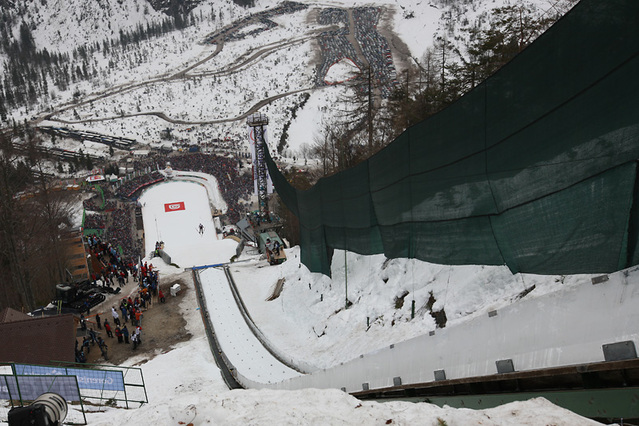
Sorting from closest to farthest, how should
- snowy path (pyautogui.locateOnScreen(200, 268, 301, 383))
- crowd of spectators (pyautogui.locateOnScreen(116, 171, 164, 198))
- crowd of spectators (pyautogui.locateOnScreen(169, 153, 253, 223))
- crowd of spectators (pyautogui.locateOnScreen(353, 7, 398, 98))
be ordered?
snowy path (pyautogui.locateOnScreen(200, 268, 301, 383)) < crowd of spectators (pyautogui.locateOnScreen(169, 153, 253, 223)) < crowd of spectators (pyautogui.locateOnScreen(116, 171, 164, 198)) < crowd of spectators (pyautogui.locateOnScreen(353, 7, 398, 98))

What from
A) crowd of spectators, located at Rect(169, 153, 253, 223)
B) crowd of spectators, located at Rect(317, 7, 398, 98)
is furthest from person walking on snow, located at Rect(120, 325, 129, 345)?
crowd of spectators, located at Rect(317, 7, 398, 98)

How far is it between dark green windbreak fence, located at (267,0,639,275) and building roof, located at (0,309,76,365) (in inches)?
439

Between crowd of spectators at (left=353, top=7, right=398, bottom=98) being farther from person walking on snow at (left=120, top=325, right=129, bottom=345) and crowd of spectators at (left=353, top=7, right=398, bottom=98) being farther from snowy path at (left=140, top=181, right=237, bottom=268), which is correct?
person walking on snow at (left=120, top=325, right=129, bottom=345)

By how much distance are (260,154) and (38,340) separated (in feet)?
60.4

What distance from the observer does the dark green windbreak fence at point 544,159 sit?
3631mm

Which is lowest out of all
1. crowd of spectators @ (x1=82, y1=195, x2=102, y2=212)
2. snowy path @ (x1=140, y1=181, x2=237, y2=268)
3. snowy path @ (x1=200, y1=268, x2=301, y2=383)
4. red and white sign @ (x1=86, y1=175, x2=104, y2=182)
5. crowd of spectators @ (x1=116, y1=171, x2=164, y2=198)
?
snowy path @ (x1=200, y1=268, x2=301, y2=383)

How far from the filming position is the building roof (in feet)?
39.9

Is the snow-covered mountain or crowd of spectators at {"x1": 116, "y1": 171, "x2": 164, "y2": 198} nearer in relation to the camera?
crowd of spectators at {"x1": 116, "y1": 171, "x2": 164, "y2": 198}

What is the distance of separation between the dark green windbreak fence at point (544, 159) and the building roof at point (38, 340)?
1115cm

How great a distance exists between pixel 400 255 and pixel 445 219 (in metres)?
2.14

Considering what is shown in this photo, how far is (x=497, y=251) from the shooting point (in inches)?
219

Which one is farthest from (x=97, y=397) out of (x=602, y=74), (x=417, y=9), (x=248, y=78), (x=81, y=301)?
(x=417, y=9)

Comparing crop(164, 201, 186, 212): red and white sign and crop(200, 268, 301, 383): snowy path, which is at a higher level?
crop(164, 201, 186, 212): red and white sign

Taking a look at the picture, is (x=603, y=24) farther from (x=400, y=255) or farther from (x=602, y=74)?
(x=400, y=255)
